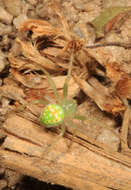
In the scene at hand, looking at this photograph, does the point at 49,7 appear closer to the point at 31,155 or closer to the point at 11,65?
the point at 11,65

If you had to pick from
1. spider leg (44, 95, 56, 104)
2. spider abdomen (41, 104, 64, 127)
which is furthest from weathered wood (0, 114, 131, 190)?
spider leg (44, 95, 56, 104)

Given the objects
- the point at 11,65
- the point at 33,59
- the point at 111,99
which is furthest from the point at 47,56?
the point at 111,99

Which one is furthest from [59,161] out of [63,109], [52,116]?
[63,109]

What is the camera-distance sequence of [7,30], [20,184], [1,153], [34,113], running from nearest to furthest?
[1,153], [34,113], [20,184], [7,30]

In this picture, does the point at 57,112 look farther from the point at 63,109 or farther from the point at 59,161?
the point at 59,161

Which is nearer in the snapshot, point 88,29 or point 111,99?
point 111,99
